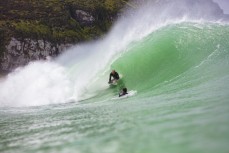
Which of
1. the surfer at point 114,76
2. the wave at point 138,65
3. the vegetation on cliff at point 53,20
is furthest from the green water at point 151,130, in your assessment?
the vegetation on cliff at point 53,20

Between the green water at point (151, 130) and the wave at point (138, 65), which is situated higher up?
the wave at point (138, 65)

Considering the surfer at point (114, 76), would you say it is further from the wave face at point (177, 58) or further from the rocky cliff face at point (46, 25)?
the rocky cliff face at point (46, 25)

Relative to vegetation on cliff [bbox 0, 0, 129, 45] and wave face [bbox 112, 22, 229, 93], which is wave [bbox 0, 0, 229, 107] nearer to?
wave face [bbox 112, 22, 229, 93]

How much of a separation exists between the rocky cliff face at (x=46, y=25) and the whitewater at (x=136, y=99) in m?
27.3

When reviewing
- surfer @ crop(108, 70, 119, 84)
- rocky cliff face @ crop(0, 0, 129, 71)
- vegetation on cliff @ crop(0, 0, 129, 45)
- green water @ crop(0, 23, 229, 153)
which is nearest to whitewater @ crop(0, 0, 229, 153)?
green water @ crop(0, 23, 229, 153)

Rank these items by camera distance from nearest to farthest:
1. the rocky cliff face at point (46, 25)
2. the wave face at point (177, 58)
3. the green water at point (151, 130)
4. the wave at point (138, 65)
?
the green water at point (151, 130) < the wave face at point (177, 58) < the wave at point (138, 65) < the rocky cliff face at point (46, 25)

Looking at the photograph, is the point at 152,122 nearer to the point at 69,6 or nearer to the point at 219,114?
the point at 219,114

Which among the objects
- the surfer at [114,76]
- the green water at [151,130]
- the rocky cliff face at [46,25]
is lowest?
the green water at [151,130]

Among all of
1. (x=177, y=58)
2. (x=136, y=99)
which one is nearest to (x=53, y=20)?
(x=177, y=58)

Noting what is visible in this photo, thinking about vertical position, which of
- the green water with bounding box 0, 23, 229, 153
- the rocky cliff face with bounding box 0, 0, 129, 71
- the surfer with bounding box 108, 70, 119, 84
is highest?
the rocky cliff face with bounding box 0, 0, 129, 71

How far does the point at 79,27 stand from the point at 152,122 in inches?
2458

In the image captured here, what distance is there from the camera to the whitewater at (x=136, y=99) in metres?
5.75

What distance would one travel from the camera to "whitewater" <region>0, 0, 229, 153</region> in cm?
575

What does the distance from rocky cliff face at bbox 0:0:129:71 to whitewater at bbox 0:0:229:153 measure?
A: 27325 mm
